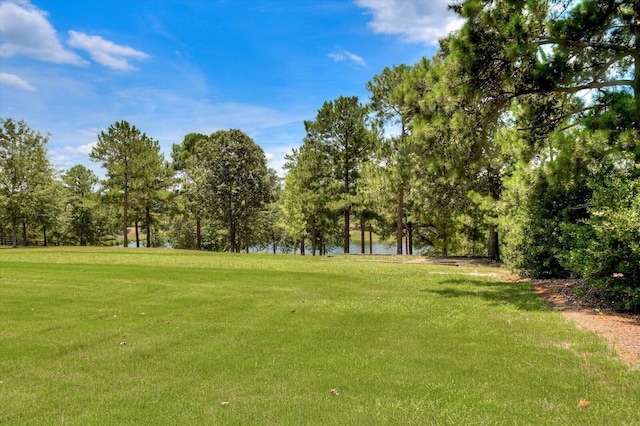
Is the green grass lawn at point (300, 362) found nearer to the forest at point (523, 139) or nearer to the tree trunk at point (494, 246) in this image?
the forest at point (523, 139)

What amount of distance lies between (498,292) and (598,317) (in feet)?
11.4

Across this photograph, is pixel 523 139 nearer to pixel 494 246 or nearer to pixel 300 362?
pixel 300 362

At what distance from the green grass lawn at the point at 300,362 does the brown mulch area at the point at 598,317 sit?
1.06 ft

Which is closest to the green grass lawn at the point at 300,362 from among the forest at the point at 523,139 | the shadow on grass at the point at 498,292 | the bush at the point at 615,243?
the shadow on grass at the point at 498,292

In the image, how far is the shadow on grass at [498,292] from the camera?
9670mm

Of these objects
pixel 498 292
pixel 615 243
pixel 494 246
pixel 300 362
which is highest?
pixel 615 243

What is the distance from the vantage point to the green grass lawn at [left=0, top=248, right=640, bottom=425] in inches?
166

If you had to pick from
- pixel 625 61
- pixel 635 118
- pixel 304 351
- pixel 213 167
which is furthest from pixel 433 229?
pixel 304 351

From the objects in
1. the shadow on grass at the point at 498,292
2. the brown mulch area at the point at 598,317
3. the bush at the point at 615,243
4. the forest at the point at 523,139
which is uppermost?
the forest at the point at 523,139

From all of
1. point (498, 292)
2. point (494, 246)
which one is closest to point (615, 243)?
point (498, 292)

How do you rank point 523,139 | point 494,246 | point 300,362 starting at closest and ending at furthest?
point 300,362
point 523,139
point 494,246

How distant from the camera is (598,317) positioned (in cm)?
816

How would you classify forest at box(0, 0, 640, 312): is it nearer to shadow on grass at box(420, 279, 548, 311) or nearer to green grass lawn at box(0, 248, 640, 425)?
shadow on grass at box(420, 279, 548, 311)

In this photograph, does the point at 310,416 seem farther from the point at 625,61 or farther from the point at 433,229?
the point at 433,229
